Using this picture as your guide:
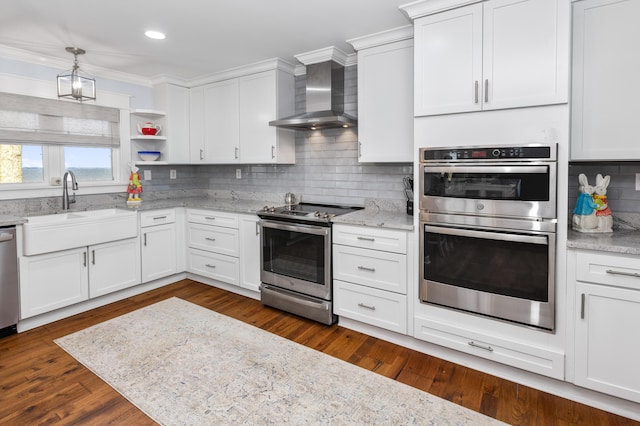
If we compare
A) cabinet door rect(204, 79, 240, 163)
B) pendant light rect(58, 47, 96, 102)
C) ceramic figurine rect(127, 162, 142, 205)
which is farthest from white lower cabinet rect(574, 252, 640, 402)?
ceramic figurine rect(127, 162, 142, 205)

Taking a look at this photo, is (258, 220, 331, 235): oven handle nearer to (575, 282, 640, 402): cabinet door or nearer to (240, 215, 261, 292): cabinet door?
(240, 215, 261, 292): cabinet door

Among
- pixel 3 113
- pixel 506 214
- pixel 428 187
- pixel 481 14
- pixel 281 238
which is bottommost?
pixel 281 238

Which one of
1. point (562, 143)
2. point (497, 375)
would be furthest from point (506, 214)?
point (497, 375)

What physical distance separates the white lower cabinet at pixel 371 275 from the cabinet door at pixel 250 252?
0.97 metres

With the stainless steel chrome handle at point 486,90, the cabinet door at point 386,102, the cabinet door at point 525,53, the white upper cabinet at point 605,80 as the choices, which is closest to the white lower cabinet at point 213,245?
the cabinet door at point 386,102

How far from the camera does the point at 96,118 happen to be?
13.1ft

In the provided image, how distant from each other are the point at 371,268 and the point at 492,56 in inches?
64.9

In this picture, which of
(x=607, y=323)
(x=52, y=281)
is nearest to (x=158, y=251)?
(x=52, y=281)

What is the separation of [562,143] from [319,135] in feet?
7.49

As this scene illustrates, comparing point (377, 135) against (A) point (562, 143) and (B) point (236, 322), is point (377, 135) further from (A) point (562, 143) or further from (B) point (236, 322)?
(B) point (236, 322)

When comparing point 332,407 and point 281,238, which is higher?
point 281,238

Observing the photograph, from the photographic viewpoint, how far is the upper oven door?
2086mm

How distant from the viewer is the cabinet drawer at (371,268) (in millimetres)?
2689

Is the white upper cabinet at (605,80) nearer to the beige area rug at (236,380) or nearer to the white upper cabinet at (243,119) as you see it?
the beige area rug at (236,380)
